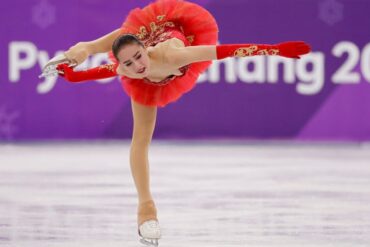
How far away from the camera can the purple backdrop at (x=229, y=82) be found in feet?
24.5

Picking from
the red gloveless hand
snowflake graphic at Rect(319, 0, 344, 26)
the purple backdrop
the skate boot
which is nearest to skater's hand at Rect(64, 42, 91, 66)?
the red gloveless hand

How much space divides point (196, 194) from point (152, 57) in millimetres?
1654

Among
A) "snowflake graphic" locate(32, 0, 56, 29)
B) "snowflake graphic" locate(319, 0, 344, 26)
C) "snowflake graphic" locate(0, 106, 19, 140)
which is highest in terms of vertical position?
"snowflake graphic" locate(32, 0, 56, 29)

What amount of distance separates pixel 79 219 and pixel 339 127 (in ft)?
12.1

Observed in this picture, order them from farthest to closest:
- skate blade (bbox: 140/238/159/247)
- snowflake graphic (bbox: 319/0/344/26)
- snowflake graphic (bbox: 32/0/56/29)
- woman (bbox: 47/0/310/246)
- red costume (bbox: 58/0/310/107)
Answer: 1. snowflake graphic (bbox: 32/0/56/29)
2. snowflake graphic (bbox: 319/0/344/26)
3. red costume (bbox: 58/0/310/107)
4. skate blade (bbox: 140/238/159/247)
5. woman (bbox: 47/0/310/246)

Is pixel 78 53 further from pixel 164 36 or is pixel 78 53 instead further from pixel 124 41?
pixel 124 41

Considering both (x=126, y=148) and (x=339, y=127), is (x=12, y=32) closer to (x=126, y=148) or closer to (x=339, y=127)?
(x=126, y=148)

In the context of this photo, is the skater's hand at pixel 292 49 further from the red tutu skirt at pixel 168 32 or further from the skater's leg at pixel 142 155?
the skater's leg at pixel 142 155

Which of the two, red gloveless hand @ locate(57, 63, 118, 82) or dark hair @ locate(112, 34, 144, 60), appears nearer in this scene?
dark hair @ locate(112, 34, 144, 60)

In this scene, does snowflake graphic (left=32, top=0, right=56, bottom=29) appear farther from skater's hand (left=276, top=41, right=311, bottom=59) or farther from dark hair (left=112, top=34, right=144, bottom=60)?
skater's hand (left=276, top=41, right=311, bottom=59)

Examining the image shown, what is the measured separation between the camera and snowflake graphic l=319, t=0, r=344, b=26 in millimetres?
7441

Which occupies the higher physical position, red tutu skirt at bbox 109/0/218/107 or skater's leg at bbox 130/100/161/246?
red tutu skirt at bbox 109/0/218/107

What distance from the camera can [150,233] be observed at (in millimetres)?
3734

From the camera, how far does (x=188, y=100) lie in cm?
758
